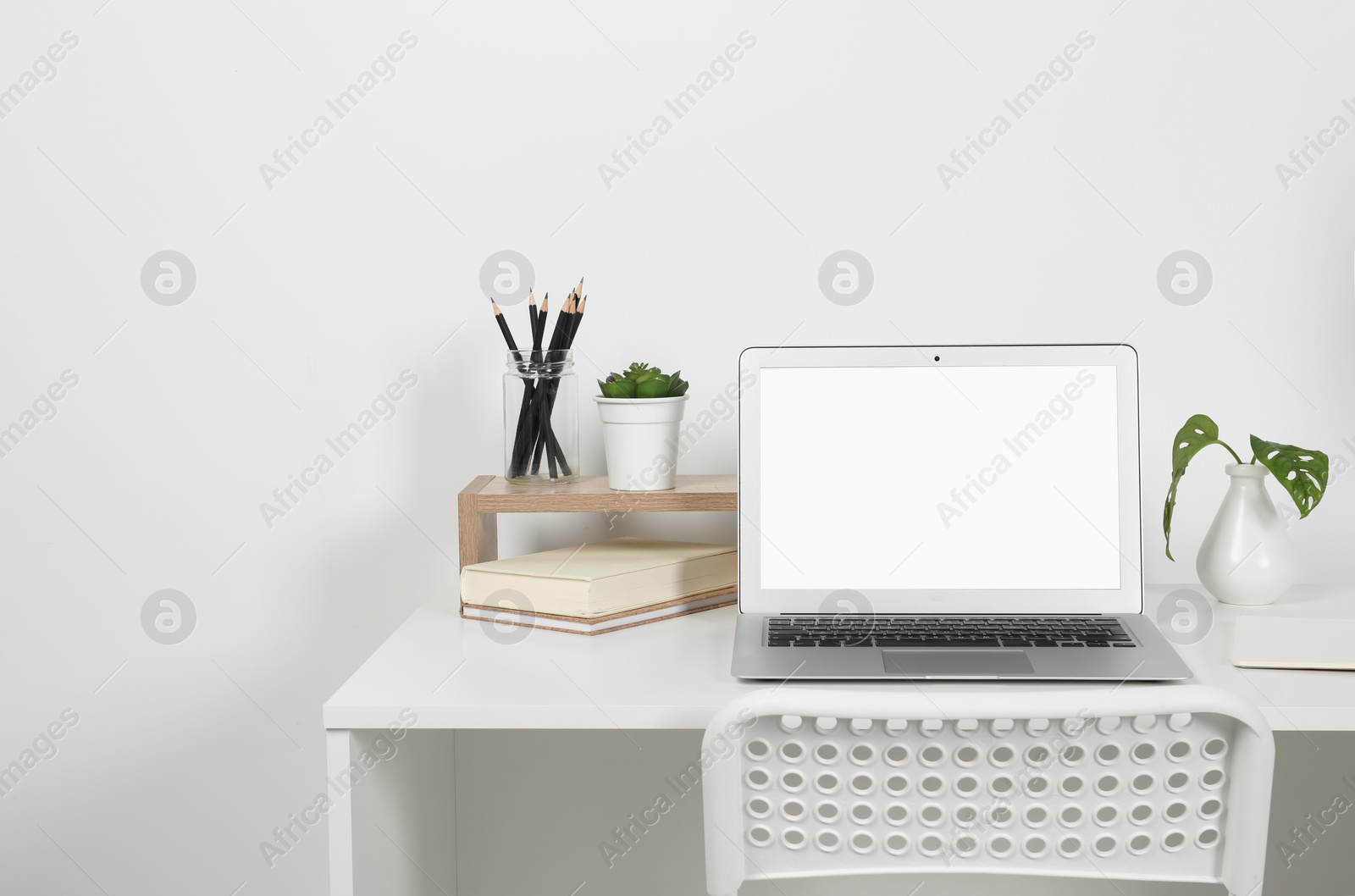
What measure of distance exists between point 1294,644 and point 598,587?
0.65 m

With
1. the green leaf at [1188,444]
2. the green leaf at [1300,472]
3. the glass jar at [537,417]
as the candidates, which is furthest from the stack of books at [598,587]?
the green leaf at [1300,472]

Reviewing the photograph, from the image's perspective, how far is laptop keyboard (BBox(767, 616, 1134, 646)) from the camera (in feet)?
3.23

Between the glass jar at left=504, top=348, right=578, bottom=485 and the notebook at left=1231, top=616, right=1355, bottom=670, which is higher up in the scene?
the glass jar at left=504, top=348, right=578, bottom=485

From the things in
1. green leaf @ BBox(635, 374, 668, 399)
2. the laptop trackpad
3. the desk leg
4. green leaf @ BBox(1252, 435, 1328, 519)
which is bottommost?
the desk leg

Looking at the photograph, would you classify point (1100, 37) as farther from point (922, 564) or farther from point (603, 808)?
point (603, 808)

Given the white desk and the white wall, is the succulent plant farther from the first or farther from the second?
the white desk

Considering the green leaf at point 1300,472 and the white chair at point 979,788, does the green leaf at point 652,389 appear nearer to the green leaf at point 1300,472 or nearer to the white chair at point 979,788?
the white chair at point 979,788

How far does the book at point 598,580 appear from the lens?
109 centimetres

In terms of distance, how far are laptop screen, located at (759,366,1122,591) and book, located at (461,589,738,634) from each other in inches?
5.3

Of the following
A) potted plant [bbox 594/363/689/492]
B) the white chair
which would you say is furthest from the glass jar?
the white chair

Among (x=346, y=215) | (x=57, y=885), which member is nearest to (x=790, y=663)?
(x=346, y=215)

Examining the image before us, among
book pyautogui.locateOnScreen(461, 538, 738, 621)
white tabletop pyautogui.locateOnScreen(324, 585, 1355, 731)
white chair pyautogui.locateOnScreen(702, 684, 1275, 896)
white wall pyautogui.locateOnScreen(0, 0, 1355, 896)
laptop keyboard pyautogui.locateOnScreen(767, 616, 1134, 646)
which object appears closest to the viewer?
white chair pyautogui.locateOnScreen(702, 684, 1275, 896)

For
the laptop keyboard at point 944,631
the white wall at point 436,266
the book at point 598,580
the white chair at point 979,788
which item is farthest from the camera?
the white wall at point 436,266

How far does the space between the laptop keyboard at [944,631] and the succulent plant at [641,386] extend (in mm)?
303
